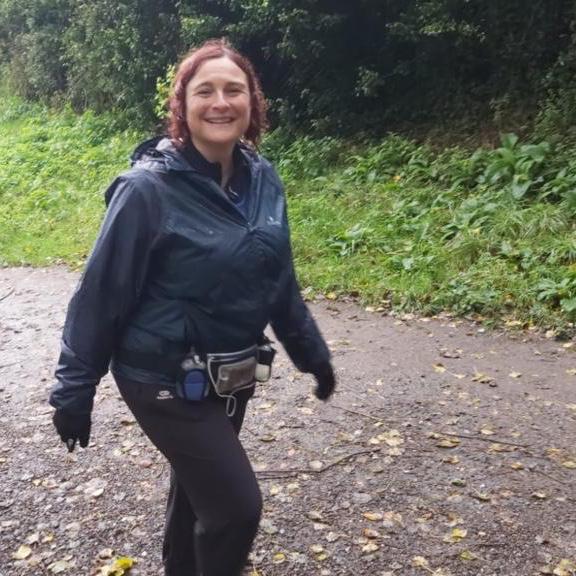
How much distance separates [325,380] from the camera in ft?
10.9

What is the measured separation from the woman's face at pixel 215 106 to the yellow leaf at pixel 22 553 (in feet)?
7.71

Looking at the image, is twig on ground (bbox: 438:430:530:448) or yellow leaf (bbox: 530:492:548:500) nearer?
yellow leaf (bbox: 530:492:548:500)

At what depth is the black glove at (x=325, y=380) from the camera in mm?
3281

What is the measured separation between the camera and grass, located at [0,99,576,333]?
738cm

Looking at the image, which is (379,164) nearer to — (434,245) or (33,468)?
(434,245)

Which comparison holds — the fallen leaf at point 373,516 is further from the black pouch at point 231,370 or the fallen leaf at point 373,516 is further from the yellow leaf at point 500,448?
the black pouch at point 231,370

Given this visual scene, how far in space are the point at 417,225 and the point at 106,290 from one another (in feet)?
22.6

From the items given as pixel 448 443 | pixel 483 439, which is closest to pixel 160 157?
pixel 448 443

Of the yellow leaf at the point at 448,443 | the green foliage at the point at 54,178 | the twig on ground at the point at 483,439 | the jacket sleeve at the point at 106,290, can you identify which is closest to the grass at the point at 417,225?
the green foliage at the point at 54,178

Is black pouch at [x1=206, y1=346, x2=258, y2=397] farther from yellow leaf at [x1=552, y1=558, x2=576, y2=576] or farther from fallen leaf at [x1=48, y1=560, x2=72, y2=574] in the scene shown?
yellow leaf at [x1=552, y1=558, x2=576, y2=576]

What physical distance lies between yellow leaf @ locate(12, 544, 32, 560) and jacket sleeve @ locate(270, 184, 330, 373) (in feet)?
5.79

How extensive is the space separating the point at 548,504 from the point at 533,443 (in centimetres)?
77

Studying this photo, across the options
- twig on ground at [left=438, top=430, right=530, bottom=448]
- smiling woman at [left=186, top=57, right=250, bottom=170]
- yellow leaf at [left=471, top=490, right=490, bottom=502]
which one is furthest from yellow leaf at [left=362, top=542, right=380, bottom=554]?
smiling woman at [left=186, top=57, right=250, bottom=170]

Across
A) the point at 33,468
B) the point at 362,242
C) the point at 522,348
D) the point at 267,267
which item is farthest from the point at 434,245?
the point at 267,267
